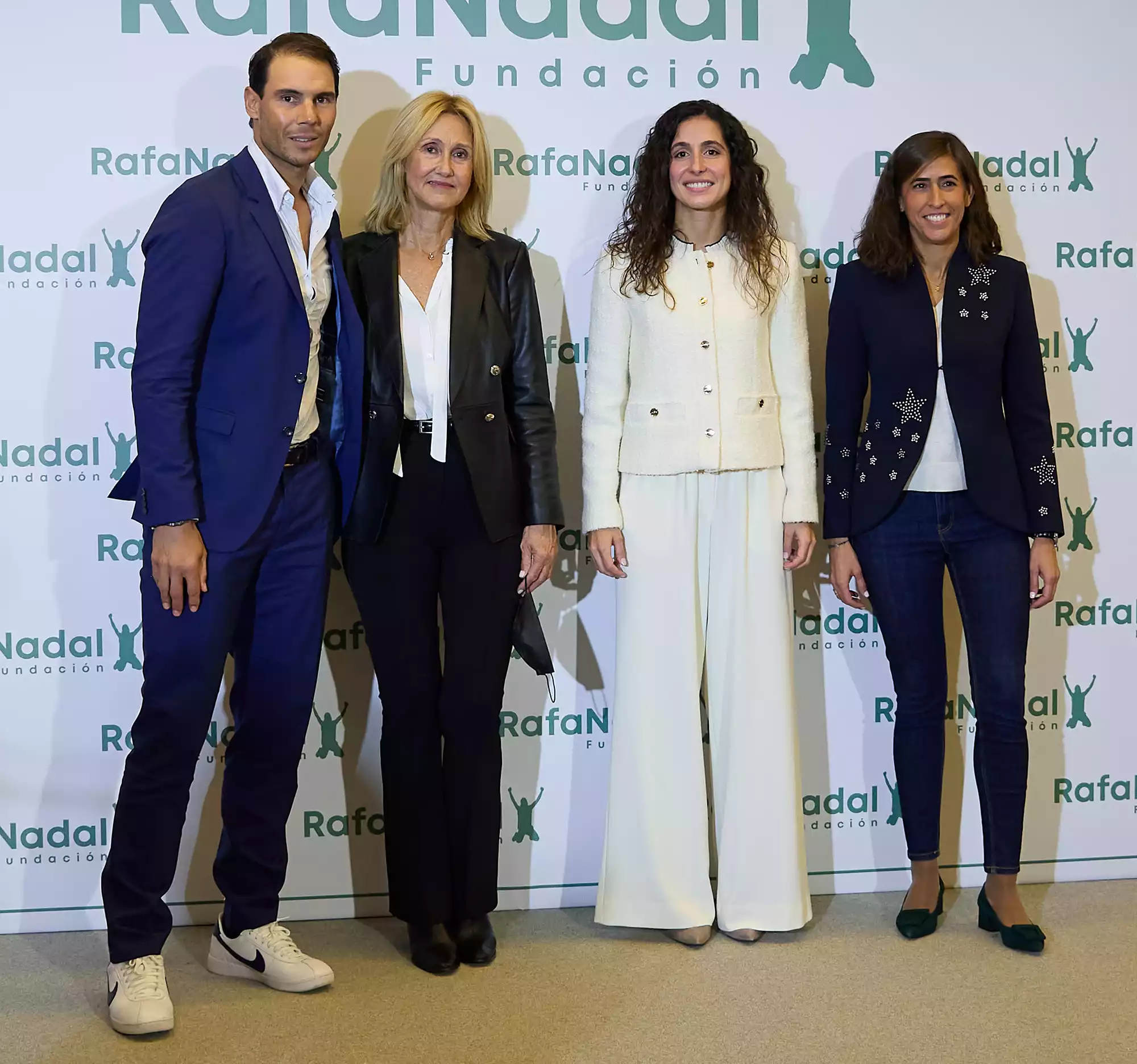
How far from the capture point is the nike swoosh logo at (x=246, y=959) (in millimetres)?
2678

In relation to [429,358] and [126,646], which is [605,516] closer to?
[429,358]

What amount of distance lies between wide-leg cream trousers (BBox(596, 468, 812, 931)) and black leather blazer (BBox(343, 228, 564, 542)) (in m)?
0.28

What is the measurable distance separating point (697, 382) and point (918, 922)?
4.57ft

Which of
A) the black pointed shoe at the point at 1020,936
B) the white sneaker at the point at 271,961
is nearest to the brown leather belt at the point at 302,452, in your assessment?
the white sneaker at the point at 271,961

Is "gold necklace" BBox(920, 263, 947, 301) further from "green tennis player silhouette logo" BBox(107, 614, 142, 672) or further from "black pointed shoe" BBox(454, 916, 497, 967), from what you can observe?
"green tennis player silhouette logo" BBox(107, 614, 142, 672)

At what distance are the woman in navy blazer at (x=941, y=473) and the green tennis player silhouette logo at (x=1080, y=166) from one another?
509mm

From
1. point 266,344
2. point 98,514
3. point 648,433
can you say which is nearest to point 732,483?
point 648,433

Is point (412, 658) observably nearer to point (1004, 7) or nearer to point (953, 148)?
point (953, 148)

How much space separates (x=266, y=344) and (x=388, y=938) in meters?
1.48

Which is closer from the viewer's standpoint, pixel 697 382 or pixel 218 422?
pixel 218 422

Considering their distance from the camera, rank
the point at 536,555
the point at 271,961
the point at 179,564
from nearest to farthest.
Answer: the point at 179,564
the point at 271,961
the point at 536,555

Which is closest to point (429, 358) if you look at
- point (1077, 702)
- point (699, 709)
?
point (699, 709)

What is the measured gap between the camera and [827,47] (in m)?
3.21

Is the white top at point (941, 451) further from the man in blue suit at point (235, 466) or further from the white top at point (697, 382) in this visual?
the man in blue suit at point (235, 466)
